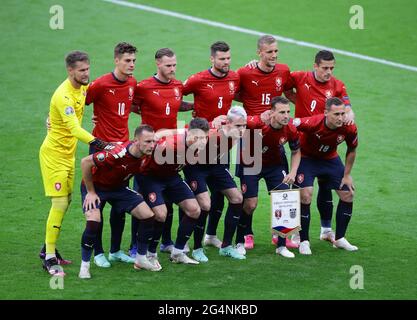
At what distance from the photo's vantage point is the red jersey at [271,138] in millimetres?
12094

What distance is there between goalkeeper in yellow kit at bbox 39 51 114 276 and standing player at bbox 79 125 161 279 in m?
0.31

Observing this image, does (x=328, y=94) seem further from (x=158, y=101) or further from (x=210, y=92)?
(x=158, y=101)

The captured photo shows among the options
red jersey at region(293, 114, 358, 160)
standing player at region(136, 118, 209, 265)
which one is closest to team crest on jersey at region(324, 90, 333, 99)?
red jersey at region(293, 114, 358, 160)

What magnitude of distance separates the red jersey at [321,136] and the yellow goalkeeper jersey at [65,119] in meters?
2.77

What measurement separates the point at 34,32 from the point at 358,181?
9260 mm

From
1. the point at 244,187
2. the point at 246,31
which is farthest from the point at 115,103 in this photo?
the point at 246,31

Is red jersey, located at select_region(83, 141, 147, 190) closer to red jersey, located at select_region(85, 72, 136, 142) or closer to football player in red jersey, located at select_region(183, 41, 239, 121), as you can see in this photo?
red jersey, located at select_region(85, 72, 136, 142)

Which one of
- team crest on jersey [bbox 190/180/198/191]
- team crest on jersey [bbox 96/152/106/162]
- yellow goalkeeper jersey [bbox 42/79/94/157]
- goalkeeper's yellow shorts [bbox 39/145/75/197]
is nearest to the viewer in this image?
team crest on jersey [bbox 96/152/106/162]

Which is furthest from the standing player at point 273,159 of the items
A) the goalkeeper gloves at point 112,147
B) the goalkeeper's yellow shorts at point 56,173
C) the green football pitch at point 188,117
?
the goalkeeper's yellow shorts at point 56,173

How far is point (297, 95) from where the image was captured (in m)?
12.9

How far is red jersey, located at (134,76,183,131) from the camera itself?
12164mm

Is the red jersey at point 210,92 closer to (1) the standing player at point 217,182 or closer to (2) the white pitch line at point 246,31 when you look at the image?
(1) the standing player at point 217,182

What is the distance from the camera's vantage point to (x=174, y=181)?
38.8 feet

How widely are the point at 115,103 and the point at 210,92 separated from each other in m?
1.31
